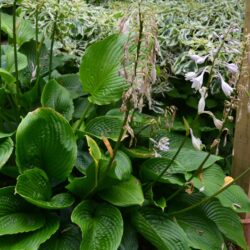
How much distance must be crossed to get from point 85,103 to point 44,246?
0.75 m

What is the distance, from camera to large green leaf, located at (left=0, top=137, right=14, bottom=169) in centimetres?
180

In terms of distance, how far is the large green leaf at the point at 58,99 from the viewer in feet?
6.77

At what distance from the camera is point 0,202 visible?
68.1 inches

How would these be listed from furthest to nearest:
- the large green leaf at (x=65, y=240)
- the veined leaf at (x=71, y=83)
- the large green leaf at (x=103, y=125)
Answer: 1. the veined leaf at (x=71, y=83)
2. the large green leaf at (x=103, y=125)
3. the large green leaf at (x=65, y=240)

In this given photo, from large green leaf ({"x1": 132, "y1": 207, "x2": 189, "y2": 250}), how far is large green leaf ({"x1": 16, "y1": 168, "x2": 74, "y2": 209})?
266 millimetres

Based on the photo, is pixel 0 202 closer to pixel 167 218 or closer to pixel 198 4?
pixel 167 218

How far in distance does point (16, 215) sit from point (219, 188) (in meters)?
0.79

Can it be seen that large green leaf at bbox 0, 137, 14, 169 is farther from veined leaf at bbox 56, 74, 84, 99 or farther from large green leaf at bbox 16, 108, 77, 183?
veined leaf at bbox 56, 74, 84, 99

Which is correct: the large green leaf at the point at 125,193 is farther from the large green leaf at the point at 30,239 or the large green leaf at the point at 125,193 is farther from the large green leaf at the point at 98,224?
the large green leaf at the point at 30,239

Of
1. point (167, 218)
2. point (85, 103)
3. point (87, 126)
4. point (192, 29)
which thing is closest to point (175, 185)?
point (167, 218)

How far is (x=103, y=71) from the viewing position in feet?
6.32

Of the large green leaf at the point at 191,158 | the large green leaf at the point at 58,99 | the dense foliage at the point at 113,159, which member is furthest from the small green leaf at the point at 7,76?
the large green leaf at the point at 191,158

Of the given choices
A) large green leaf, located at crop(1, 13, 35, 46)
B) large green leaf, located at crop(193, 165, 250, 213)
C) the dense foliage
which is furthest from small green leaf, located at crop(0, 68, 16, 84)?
large green leaf, located at crop(193, 165, 250, 213)

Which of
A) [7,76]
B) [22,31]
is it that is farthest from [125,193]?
[22,31]
